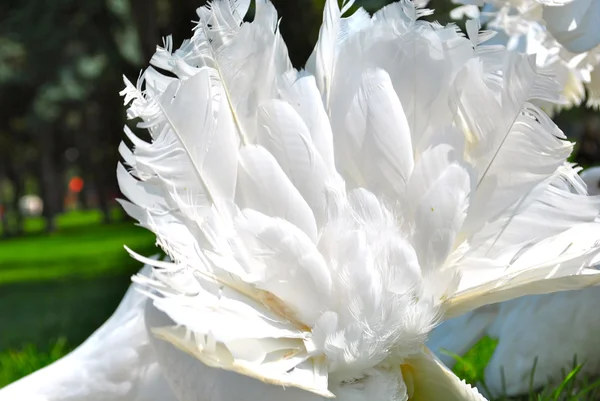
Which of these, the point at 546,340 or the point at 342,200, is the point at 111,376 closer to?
the point at 342,200

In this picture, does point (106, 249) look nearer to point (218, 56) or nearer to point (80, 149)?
point (80, 149)

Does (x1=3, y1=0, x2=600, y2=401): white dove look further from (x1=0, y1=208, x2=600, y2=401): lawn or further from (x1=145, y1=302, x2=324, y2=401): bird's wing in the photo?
(x1=0, y1=208, x2=600, y2=401): lawn

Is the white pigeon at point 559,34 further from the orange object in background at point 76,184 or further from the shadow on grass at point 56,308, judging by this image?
the orange object in background at point 76,184

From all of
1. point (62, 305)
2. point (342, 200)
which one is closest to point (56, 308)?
point (62, 305)

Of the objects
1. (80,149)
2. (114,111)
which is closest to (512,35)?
(114,111)

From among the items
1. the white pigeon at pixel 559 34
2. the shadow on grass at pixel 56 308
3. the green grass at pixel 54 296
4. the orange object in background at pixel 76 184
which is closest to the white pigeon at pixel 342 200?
the white pigeon at pixel 559 34
